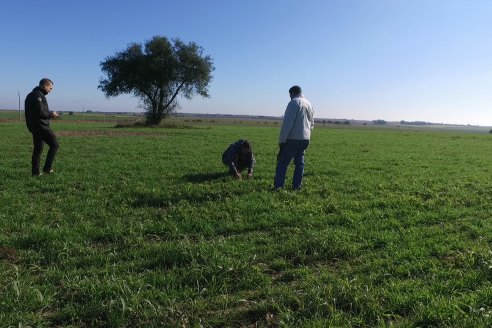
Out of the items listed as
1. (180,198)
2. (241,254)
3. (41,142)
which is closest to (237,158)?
(180,198)

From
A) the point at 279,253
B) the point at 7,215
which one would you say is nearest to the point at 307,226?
the point at 279,253

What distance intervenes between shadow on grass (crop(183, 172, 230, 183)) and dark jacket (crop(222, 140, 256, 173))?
0.36 m

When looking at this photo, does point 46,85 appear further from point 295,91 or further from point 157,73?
point 157,73

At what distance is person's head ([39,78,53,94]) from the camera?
9125 millimetres

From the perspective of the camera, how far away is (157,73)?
4419 centimetres

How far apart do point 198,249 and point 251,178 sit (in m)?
5.19

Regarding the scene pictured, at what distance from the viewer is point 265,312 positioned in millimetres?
3406

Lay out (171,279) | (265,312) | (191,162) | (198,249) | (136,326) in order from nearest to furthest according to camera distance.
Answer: (136,326) < (265,312) < (171,279) < (198,249) < (191,162)

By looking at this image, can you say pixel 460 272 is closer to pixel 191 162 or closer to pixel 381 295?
pixel 381 295

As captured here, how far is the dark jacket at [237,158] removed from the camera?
9.63m

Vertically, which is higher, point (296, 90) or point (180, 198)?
point (296, 90)

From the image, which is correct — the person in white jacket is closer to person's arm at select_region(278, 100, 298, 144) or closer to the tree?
person's arm at select_region(278, 100, 298, 144)

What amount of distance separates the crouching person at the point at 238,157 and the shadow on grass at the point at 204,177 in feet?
1.17

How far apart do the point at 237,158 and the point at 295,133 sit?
2246 mm
